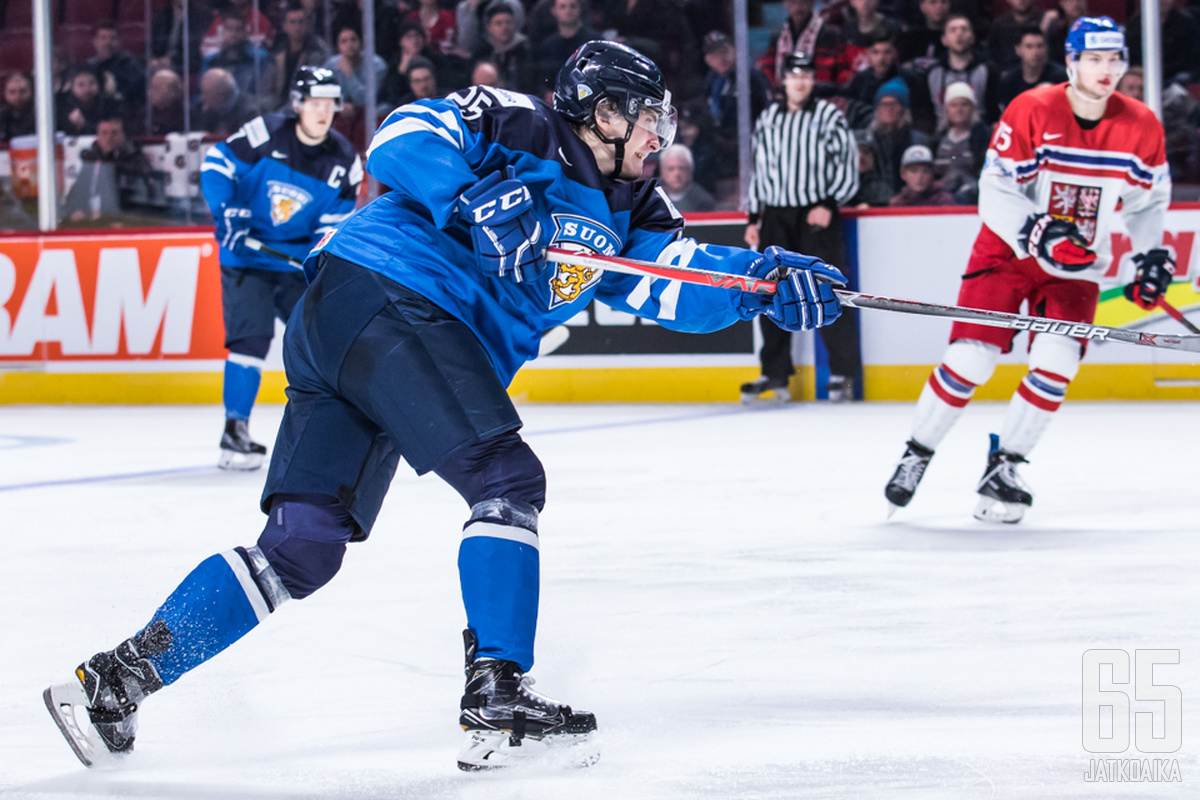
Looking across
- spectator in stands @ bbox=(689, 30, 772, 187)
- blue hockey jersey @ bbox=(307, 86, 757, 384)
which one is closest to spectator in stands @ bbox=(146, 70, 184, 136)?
spectator in stands @ bbox=(689, 30, 772, 187)

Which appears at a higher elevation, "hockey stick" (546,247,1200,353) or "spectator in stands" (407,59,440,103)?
"spectator in stands" (407,59,440,103)

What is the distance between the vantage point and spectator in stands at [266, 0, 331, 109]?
309 inches

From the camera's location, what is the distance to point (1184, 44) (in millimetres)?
6629

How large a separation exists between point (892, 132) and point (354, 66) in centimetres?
270

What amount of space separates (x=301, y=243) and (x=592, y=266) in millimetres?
3308

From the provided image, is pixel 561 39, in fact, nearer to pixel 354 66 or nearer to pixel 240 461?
pixel 354 66


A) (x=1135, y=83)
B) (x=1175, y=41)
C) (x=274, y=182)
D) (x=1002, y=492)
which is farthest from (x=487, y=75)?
(x=1002, y=492)

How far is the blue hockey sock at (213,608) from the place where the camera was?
6.22 ft

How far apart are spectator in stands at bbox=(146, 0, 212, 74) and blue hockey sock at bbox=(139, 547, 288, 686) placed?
6.51 meters

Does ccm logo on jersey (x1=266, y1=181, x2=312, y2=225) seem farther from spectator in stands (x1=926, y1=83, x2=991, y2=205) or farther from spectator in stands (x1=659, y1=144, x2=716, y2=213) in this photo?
spectator in stands (x1=926, y1=83, x2=991, y2=205)

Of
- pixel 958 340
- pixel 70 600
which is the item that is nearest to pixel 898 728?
pixel 70 600

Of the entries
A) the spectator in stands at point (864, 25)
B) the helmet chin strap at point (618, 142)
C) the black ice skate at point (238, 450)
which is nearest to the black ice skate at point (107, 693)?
the helmet chin strap at point (618, 142)

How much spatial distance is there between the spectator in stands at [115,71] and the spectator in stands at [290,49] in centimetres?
72

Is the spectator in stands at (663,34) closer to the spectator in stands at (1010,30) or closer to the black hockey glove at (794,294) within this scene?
the spectator in stands at (1010,30)
